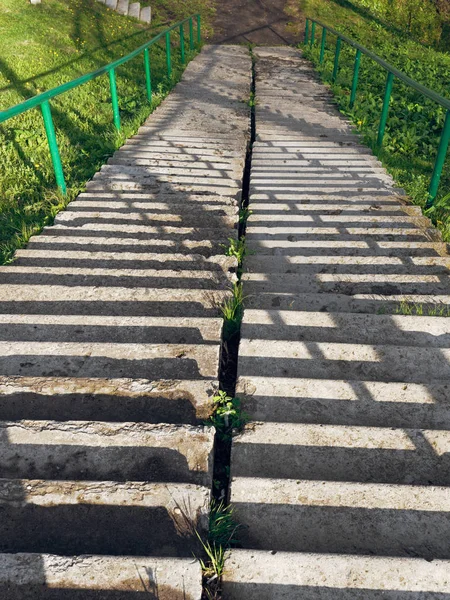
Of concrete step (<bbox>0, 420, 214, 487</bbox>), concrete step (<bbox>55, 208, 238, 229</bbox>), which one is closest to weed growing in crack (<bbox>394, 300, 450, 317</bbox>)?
concrete step (<bbox>0, 420, 214, 487</bbox>)

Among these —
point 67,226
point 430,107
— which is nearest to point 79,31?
point 430,107

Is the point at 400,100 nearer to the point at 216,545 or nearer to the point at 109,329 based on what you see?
the point at 109,329

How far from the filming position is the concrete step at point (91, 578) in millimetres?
1339

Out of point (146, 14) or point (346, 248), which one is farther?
point (146, 14)

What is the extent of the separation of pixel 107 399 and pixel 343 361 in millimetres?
1183

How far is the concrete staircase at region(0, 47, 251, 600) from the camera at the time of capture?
1.40 metres

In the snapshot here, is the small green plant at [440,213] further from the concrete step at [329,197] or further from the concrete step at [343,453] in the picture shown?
the concrete step at [343,453]

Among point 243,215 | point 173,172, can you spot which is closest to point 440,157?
point 243,215

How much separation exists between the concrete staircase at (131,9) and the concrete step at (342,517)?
18.3 m

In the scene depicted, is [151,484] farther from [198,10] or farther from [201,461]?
[198,10]

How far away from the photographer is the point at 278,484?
1.68m

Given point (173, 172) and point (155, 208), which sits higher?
point (173, 172)

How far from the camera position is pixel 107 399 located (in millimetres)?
2061

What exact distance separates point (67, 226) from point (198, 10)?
18.6 metres
